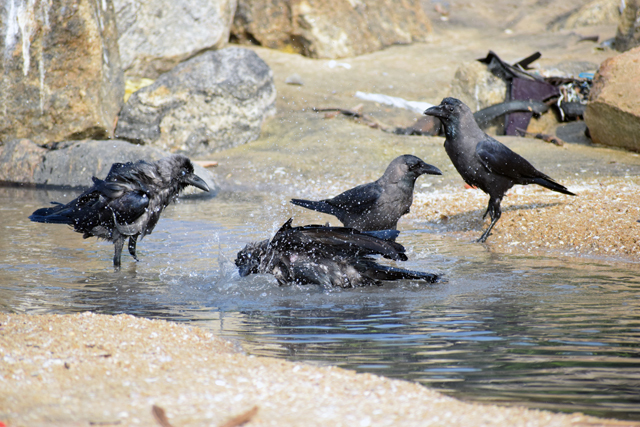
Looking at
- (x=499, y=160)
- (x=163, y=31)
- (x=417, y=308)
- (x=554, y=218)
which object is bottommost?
(x=554, y=218)

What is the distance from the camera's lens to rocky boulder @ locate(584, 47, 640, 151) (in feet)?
35.1

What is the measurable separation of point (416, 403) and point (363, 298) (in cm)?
211

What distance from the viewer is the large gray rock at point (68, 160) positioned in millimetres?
10766

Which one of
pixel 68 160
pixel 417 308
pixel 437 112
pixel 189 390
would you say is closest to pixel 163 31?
pixel 68 160

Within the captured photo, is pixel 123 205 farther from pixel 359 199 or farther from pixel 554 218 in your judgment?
pixel 554 218

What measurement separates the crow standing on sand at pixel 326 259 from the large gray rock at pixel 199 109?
803 centimetres

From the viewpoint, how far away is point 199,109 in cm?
1286

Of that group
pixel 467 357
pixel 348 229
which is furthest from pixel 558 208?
pixel 467 357

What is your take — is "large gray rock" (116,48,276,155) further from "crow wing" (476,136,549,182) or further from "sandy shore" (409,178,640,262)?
"crow wing" (476,136,549,182)

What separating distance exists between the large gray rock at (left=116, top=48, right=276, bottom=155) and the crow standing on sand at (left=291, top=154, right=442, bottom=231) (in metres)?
6.96

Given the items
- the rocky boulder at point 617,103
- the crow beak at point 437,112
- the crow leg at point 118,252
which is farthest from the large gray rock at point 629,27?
the crow leg at point 118,252

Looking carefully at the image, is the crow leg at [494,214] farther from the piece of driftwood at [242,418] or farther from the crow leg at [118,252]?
the piece of driftwood at [242,418]

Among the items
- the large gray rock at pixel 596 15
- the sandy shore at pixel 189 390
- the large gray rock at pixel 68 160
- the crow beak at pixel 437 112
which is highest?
the large gray rock at pixel 596 15

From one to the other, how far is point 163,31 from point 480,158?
36.1ft
